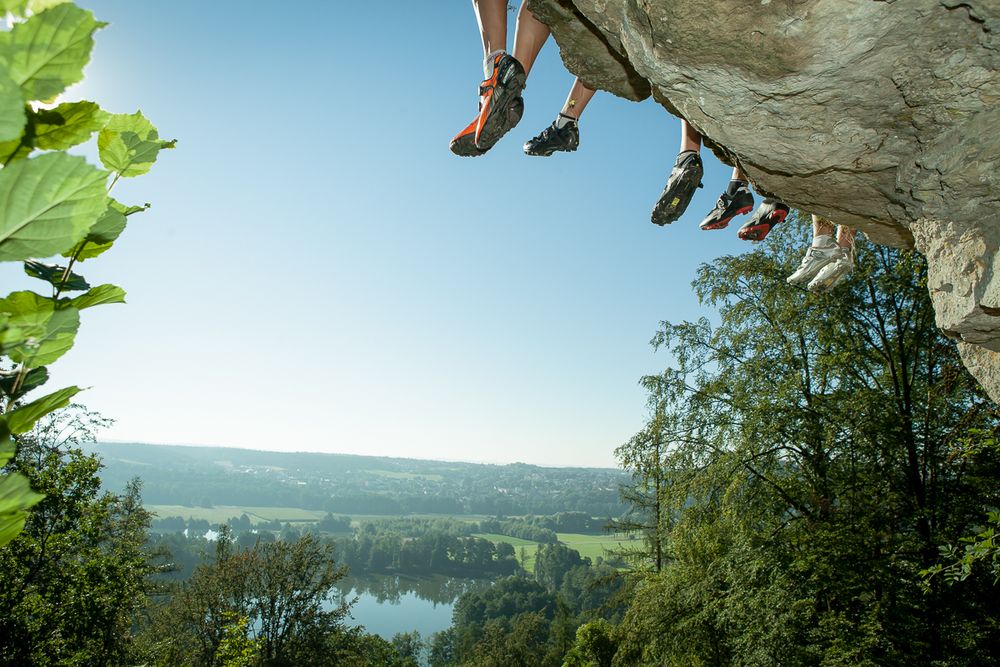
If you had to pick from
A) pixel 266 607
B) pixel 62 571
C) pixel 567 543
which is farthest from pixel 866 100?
pixel 567 543

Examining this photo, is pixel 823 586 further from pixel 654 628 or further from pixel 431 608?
pixel 431 608

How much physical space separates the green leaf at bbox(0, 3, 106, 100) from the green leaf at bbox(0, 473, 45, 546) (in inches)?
18.4

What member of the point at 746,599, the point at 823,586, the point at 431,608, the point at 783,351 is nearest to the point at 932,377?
the point at 783,351

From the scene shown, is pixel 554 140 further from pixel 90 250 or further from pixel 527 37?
pixel 90 250

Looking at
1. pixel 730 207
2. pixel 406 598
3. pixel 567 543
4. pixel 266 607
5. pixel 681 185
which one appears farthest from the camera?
pixel 567 543

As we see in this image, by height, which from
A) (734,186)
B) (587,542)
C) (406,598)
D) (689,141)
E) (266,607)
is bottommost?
(406,598)

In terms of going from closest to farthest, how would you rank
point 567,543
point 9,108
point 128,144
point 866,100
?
point 9,108 → point 128,144 → point 866,100 → point 567,543

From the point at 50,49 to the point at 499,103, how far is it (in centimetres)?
254

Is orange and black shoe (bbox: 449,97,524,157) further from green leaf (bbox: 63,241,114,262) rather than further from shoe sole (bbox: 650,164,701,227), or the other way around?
green leaf (bbox: 63,241,114,262)

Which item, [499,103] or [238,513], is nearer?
[499,103]

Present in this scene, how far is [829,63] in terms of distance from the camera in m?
1.62

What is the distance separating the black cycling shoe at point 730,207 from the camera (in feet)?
12.7

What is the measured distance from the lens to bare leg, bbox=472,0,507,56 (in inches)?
113

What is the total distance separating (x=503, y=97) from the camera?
9.26 ft
